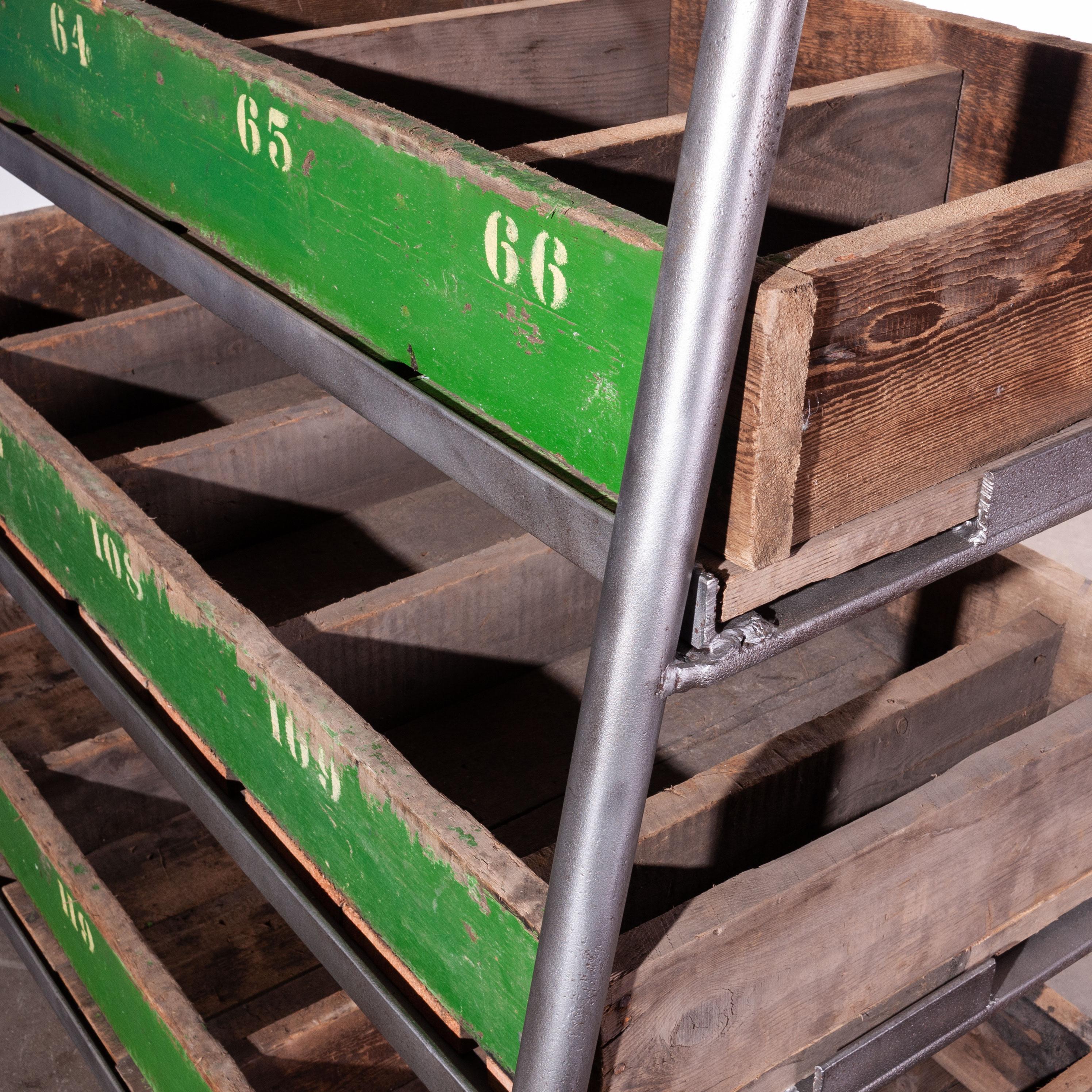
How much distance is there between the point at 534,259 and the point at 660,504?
0.24 meters

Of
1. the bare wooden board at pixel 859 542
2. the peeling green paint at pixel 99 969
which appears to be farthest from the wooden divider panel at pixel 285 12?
the bare wooden board at pixel 859 542

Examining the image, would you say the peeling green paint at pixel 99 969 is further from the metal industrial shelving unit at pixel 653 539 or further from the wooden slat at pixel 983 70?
the wooden slat at pixel 983 70

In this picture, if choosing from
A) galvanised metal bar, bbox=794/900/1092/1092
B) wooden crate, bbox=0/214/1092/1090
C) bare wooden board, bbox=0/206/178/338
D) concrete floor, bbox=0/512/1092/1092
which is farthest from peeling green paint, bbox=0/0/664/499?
concrete floor, bbox=0/512/1092/1092

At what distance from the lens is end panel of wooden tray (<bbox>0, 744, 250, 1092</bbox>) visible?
1.54m

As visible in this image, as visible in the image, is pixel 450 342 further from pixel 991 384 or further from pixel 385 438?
pixel 385 438

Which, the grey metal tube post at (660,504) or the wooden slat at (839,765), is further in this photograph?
the wooden slat at (839,765)

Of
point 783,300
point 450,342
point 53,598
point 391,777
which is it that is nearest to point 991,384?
point 783,300

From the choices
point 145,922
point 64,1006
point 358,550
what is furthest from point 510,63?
point 64,1006

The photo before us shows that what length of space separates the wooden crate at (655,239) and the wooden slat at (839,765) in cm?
57

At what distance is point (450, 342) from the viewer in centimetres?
107

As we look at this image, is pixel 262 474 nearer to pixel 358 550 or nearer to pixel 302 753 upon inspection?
pixel 358 550

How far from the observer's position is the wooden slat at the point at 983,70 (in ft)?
5.36

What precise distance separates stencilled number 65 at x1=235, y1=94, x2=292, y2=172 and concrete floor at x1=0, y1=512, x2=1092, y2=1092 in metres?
1.79

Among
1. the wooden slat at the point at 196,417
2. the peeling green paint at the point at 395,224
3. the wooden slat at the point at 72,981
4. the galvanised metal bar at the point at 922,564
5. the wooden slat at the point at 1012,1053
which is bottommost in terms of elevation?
the wooden slat at the point at 1012,1053
